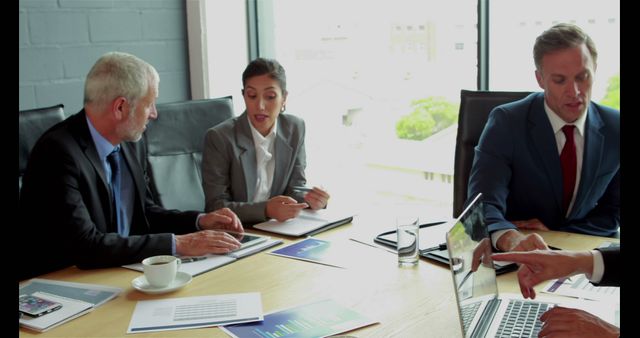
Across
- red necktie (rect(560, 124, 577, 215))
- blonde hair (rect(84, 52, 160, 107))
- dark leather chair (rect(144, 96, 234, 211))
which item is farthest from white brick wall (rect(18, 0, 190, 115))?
red necktie (rect(560, 124, 577, 215))

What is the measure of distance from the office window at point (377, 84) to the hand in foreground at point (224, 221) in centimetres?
141

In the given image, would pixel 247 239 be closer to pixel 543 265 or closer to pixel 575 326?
pixel 543 265

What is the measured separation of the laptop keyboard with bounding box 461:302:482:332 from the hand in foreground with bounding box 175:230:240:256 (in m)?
0.81

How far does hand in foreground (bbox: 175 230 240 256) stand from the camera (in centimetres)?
195

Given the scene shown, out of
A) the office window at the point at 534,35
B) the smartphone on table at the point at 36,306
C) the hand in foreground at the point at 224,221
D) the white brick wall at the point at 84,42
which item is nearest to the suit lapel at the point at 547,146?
the office window at the point at 534,35

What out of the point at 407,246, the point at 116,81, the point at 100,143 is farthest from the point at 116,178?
the point at 407,246

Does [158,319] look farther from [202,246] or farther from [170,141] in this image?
[170,141]

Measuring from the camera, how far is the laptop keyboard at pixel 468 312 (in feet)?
4.19

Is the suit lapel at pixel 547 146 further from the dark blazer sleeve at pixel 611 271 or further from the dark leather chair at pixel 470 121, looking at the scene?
the dark blazer sleeve at pixel 611 271

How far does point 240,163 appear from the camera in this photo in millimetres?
2684

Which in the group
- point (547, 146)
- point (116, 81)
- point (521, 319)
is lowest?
point (521, 319)

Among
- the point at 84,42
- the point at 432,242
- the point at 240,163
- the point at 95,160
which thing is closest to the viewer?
the point at 432,242

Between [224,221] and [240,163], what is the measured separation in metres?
0.52

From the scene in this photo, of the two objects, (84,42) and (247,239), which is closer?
→ (247,239)
